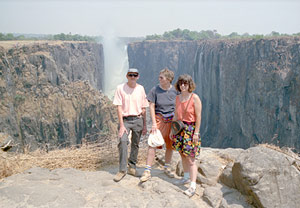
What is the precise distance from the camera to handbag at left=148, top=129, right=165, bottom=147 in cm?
489

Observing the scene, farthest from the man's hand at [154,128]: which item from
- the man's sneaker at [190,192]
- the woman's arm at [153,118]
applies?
the man's sneaker at [190,192]

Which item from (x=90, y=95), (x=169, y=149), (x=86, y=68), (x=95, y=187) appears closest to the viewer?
(x=95, y=187)

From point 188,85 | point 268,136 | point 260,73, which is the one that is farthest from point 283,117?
point 188,85

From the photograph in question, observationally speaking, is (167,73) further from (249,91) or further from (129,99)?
(249,91)

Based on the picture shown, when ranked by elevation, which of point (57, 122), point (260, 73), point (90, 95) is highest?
point (260, 73)

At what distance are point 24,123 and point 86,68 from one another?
27207 millimetres

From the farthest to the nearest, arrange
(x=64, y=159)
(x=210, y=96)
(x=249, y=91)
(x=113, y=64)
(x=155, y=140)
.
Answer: (x=113, y=64)
(x=210, y=96)
(x=249, y=91)
(x=64, y=159)
(x=155, y=140)

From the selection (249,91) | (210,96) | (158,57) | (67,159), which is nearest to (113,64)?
(158,57)

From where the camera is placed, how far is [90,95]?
155 feet

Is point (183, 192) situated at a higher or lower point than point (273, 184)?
lower

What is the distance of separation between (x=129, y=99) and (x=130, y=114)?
0.27 meters

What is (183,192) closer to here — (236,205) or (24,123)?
(236,205)

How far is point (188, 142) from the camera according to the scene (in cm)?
476

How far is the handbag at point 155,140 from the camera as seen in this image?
4.89 m
